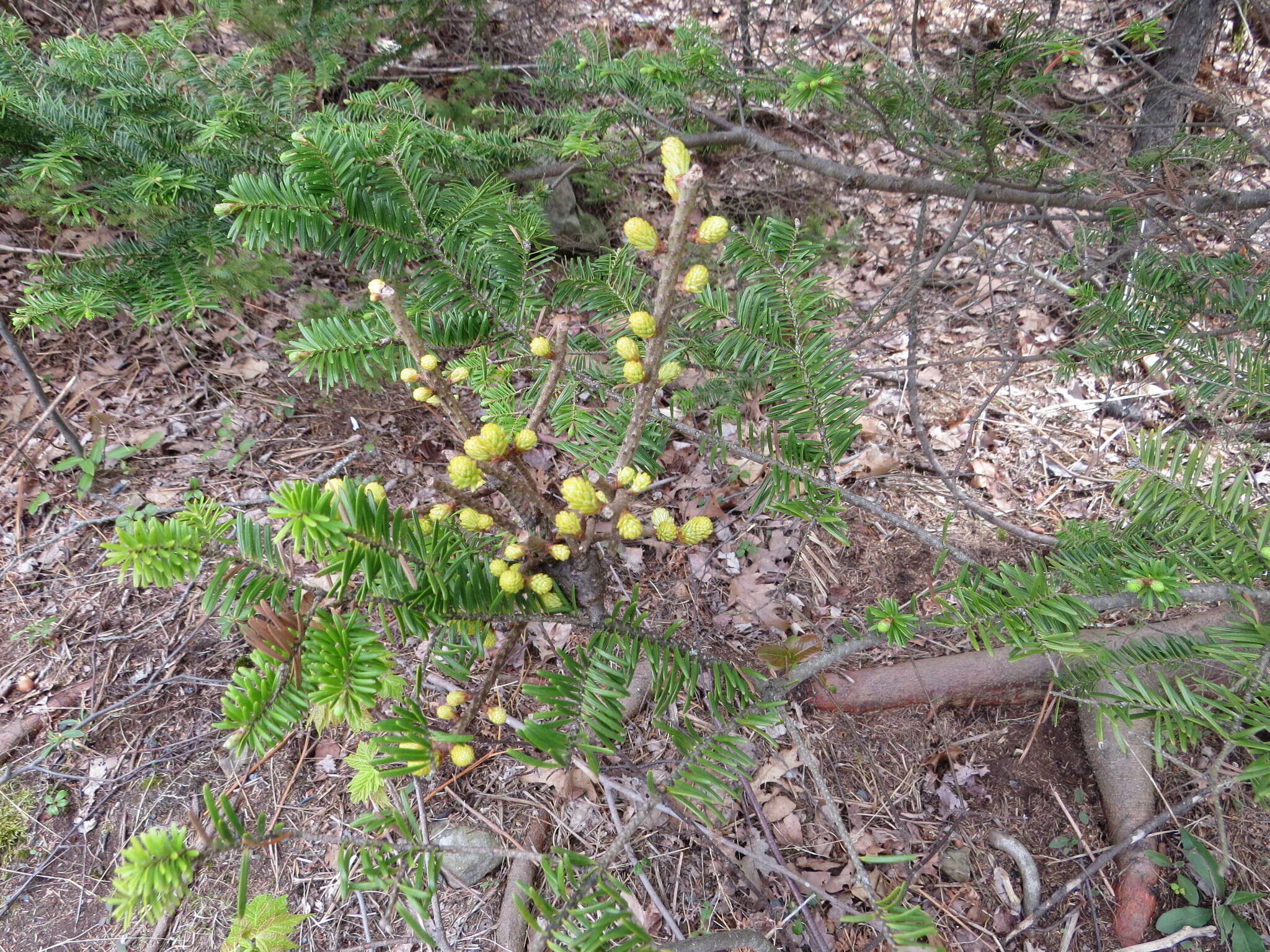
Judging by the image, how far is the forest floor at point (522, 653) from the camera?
172 centimetres

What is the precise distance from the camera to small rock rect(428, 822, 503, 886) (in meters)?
1.73

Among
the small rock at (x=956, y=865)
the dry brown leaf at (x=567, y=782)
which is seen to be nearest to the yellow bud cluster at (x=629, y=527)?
the dry brown leaf at (x=567, y=782)

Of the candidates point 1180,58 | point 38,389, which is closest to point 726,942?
point 38,389

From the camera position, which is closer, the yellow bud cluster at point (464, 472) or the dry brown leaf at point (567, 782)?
the yellow bud cluster at point (464, 472)

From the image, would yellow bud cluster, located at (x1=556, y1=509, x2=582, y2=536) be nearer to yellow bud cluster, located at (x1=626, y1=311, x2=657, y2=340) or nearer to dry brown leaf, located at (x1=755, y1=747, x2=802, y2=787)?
yellow bud cluster, located at (x1=626, y1=311, x2=657, y2=340)

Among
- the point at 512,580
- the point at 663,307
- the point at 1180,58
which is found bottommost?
the point at 512,580

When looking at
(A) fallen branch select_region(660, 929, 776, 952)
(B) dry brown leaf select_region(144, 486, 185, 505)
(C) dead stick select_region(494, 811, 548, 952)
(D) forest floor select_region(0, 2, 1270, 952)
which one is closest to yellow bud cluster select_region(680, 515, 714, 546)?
(D) forest floor select_region(0, 2, 1270, 952)

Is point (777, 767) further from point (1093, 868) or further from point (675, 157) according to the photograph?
point (675, 157)

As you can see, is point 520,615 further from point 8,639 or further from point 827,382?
point 8,639

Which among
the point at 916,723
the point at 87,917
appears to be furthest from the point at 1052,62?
the point at 87,917

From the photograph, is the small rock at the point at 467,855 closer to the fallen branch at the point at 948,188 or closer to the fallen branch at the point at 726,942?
the fallen branch at the point at 726,942

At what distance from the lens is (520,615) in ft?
3.82

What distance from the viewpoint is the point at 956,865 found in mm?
1825

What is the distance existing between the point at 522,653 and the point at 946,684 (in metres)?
1.36
